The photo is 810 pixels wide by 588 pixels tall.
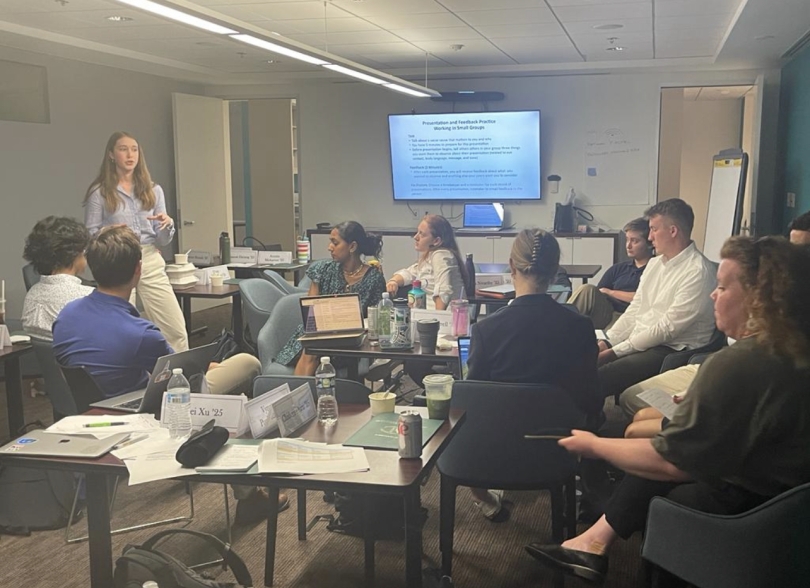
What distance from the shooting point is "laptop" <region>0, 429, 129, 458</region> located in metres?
2.02

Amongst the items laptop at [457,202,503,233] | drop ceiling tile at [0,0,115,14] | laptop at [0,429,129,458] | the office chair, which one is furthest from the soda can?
laptop at [457,202,503,233]

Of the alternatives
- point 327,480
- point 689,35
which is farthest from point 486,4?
point 327,480

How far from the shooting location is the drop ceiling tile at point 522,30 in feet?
19.1

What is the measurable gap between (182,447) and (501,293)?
2.84 m

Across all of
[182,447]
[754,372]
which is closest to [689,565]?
[754,372]

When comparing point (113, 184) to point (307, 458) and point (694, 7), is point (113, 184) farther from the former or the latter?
point (694, 7)

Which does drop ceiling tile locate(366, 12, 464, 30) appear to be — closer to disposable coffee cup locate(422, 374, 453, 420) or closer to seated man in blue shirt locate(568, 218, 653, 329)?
seated man in blue shirt locate(568, 218, 653, 329)

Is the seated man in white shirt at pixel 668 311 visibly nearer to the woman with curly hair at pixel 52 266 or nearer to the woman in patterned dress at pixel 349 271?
the woman in patterned dress at pixel 349 271

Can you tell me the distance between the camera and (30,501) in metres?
3.20

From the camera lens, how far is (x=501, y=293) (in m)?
4.51

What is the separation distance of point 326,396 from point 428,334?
1.03 m

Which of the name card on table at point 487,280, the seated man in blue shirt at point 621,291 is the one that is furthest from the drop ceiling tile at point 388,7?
the seated man in blue shirt at point 621,291

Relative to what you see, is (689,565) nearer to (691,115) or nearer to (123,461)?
(123,461)

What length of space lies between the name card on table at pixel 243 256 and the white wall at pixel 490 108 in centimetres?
260
